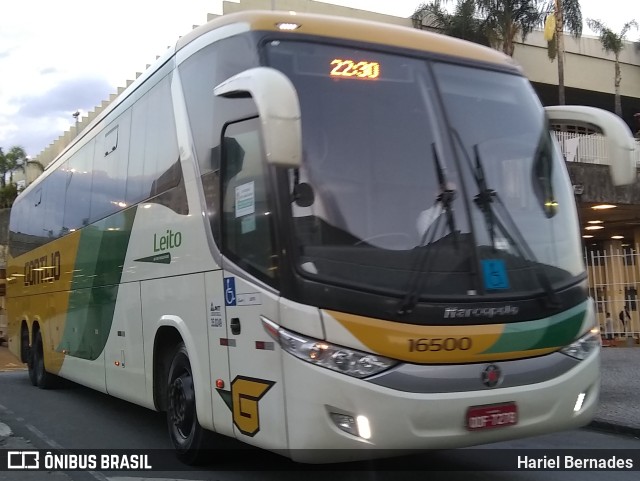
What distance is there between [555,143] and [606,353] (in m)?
9.57

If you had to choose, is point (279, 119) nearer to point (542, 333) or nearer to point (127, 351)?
point (542, 333)

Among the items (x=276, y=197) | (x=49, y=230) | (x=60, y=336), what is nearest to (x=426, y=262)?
(x=276, y=197)

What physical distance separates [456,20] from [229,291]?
89.6 feet

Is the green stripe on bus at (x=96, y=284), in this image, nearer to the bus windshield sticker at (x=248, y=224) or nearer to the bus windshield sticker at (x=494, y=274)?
the bus windshield sticker at (x=248, y=224)

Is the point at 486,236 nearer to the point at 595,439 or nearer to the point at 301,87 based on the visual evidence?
the point at 301,87

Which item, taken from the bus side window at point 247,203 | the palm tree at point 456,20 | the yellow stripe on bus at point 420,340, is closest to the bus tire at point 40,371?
the bus side window at point 247,203

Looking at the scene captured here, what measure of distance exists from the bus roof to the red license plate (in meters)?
2.70

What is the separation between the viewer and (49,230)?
39.3 feet

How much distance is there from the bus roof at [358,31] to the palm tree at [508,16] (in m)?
26.0

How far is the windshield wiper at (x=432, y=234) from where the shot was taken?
14.9 ft

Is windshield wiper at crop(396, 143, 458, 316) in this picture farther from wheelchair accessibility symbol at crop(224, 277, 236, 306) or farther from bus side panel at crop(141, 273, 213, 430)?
bus side panel at crop(141, 273, 213, 430)

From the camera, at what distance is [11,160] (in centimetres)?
4728

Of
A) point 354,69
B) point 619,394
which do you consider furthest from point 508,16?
point 354,69

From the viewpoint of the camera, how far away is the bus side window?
4.87 meters
